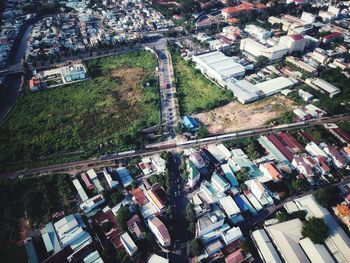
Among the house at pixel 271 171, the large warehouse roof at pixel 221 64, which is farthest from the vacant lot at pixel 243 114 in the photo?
the house at pixel 271 171

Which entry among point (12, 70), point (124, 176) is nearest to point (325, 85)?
point (124, 176)

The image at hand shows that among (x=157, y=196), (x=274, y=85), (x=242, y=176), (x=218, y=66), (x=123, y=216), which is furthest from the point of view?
(x=218, y=66)

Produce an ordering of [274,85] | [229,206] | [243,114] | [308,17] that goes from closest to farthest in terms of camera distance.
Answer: [229,206] < [243,114] < [274,85] < [308,17]

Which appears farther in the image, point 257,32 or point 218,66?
point 257,32

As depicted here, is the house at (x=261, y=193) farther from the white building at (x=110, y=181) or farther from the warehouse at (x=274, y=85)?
the warehouse at (x=274, y=85)

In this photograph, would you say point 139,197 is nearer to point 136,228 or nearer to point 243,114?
point 136,228

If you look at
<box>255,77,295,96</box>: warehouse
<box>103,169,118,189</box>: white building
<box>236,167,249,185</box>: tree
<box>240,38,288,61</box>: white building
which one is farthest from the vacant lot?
<box>103,169,118,189</box>: white building

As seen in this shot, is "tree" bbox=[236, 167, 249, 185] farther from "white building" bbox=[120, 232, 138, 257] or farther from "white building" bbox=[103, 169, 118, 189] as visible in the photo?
"white building" bbox=[103, 169, 118, 189]

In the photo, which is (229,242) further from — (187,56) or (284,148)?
(187,56)
